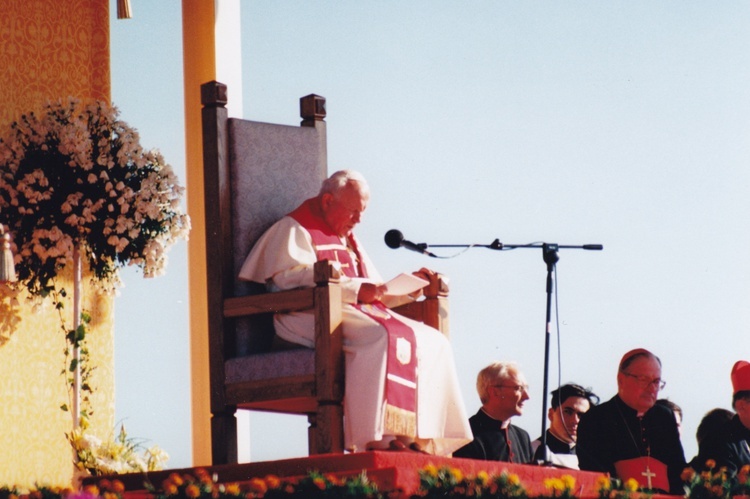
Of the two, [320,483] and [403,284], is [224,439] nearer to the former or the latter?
[403,284]

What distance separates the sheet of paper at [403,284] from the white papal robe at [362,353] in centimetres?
15

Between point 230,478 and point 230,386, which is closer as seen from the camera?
point 230,478

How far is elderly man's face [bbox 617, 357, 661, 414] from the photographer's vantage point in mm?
6203

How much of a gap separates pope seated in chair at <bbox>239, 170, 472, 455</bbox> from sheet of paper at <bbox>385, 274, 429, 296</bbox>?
4 centimetres

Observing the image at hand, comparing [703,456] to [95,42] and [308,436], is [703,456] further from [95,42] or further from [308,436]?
[95,42]

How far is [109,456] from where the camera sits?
6.41 metres

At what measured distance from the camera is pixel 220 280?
6387 millimetres

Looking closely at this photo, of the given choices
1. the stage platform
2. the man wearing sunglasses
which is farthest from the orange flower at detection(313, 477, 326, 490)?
the man wearing sunglasses

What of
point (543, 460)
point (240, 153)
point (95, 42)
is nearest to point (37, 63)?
point (95, 42)

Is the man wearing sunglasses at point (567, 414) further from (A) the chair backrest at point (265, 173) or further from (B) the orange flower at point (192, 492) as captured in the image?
(B) the orange flower at point (192, 492)

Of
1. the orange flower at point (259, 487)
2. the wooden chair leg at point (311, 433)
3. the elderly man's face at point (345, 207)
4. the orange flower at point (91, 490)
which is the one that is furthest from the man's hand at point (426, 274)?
the orange flower at point (259, 487)

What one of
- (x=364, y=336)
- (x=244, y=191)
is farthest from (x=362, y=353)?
(x=244, y=191)

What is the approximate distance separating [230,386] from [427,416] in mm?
877

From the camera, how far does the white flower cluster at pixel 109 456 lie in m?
6.34
